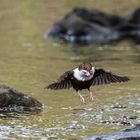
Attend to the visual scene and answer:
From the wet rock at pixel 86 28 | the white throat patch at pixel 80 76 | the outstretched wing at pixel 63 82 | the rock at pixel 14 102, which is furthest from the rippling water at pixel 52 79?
the wet rock at pixel 86 28

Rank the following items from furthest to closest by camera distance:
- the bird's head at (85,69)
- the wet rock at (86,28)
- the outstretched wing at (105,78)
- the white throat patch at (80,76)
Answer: the wet rock at (86,28) → the outstretched wing at (105,78) → the white throat patch at (80,76) → the bird's head at (85,69)

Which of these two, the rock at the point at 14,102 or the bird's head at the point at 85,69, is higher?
the bird's head at the point at 85,69

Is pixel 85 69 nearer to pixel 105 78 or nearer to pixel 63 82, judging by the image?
pixel 63 82

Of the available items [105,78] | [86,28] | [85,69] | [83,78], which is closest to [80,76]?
[83,78]

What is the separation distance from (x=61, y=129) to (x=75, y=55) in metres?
12.1

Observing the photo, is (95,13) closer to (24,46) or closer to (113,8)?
(24,46)

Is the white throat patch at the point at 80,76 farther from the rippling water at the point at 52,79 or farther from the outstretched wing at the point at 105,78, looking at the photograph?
the rippling water at the point at 52,79

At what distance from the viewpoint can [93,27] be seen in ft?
99.9

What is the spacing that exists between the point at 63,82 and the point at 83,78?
0.66 meters

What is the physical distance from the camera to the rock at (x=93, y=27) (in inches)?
1179

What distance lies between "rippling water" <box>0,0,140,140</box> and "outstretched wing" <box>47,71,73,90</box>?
0.62 metres

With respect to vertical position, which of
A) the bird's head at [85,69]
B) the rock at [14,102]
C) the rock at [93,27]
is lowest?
the rock at [14,102]

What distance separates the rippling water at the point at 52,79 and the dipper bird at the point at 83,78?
0.65 meters

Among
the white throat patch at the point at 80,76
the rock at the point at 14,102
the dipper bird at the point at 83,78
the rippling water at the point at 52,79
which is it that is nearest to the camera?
the dipper bird at the point at 83,78
